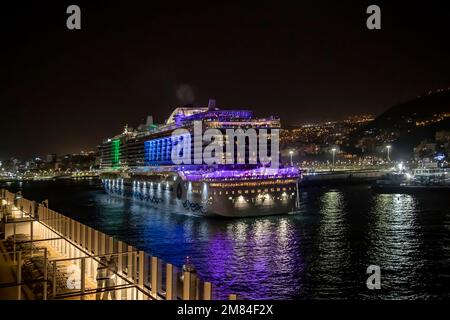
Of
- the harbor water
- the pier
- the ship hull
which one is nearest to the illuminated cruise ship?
the ship hull

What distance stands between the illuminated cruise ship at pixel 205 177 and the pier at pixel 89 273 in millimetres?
26349

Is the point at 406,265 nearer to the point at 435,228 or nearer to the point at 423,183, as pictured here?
the point at 435,228

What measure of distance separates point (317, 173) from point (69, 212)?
307ft

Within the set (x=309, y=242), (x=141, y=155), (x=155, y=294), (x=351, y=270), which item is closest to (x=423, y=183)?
(x=141, y=155)

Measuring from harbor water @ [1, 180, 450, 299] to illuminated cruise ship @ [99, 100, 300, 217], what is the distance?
5.77 feet

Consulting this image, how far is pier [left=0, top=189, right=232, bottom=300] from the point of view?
959 centimetres

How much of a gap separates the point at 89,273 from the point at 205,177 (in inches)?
1287

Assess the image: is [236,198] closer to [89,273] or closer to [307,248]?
[307,248]

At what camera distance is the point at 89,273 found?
43.8ft

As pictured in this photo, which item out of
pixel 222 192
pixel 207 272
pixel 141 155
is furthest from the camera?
pixel 141 155

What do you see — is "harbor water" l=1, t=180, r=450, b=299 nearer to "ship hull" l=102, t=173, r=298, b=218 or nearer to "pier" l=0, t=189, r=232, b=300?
"ship hull" l=102, t=173, r=298, b=218

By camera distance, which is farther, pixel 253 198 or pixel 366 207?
pixel 366 207

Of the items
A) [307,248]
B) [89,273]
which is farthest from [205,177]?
[89,273]

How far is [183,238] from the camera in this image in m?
35.0
